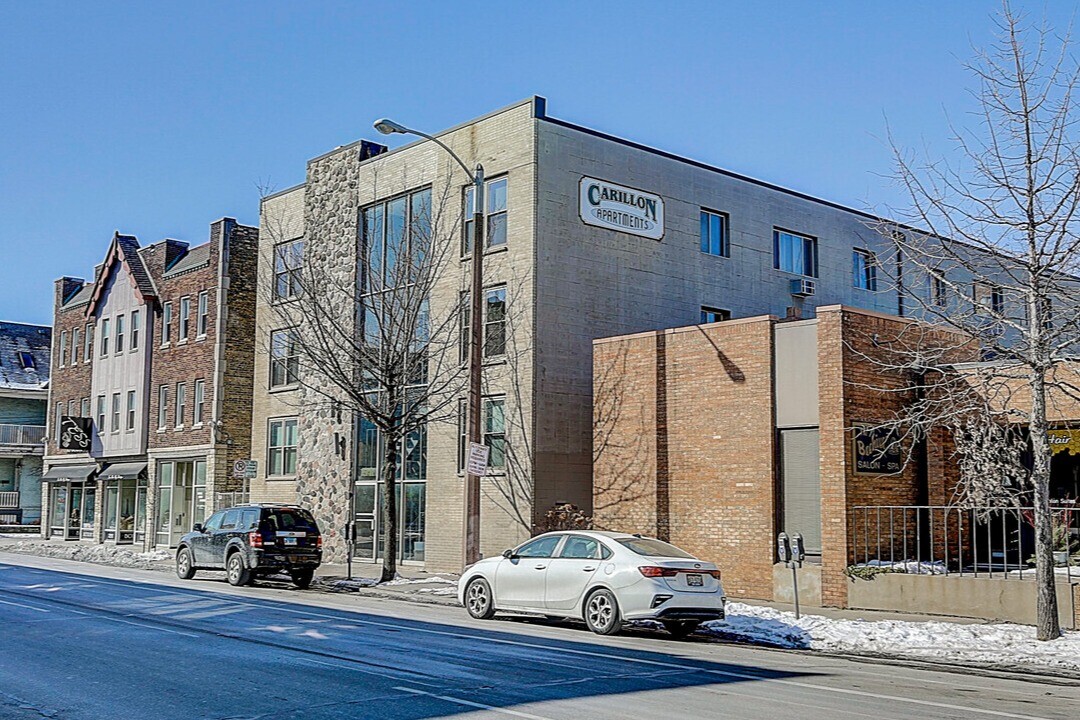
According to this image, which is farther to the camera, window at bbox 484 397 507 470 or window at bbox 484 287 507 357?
window at bbox 484 287 507 357

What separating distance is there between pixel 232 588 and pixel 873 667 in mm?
15316

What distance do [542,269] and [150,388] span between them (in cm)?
2345

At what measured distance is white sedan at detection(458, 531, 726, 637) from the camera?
1579 centimetres

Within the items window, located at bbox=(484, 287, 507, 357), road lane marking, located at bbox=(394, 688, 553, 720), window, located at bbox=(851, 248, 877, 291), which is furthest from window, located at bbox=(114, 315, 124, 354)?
road lane marking, located at bbox=(394, 688, 553, 720)

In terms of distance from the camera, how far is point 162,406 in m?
42.8

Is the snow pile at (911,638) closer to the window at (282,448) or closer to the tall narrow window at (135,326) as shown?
the window at (282,448)

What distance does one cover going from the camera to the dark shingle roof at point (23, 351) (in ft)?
203

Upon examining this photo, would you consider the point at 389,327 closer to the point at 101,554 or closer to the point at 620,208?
the point at 620,208

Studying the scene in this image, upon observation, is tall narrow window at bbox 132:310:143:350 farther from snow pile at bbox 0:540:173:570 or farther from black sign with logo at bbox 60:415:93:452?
snow pile at bbox 0:540:173:570

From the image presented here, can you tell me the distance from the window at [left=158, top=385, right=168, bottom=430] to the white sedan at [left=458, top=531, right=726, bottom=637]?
27.7 m

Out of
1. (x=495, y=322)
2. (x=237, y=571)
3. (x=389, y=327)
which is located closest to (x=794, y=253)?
(x=495, y=322)

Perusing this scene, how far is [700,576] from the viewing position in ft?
52.9

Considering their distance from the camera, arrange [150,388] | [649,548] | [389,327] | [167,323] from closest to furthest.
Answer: [649,548]
[389,327]
[167,323]
[150,388]

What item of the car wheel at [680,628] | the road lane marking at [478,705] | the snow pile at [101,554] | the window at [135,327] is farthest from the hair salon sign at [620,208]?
the window at [135,327]
